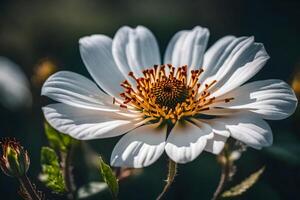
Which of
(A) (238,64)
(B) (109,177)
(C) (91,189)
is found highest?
(A) (238,64)

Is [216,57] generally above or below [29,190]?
above

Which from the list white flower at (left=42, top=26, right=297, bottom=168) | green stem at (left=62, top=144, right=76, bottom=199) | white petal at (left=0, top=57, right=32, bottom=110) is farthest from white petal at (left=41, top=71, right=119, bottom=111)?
white petal at (left=0, top=57, right=32, bottom=110)

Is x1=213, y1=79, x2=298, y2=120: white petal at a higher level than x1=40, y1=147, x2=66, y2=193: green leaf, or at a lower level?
higher

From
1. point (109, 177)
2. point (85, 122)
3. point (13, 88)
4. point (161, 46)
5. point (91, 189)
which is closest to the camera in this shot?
point (109, 177)

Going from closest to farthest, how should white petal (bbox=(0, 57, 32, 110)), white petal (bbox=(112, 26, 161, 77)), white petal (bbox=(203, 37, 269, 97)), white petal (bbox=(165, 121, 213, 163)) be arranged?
1. white petal (bbox=(165, 121, 213, 163))
2. white petal (bbox=(203, 37, 269, 97))
3. white petal (bbox=(112, 26, 161, 77))
4. white petal (bbox=(0, 57, 32, 110))

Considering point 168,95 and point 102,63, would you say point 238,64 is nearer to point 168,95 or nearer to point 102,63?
point 168,95

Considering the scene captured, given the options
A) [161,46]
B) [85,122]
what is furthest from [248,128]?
[161,46]

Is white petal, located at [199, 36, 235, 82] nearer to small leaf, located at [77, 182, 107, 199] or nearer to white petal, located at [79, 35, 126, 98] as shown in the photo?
white petal, located at [79, 35, 126, 98]

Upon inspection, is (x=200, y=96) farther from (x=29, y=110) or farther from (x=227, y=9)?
(x=227, y=9)
